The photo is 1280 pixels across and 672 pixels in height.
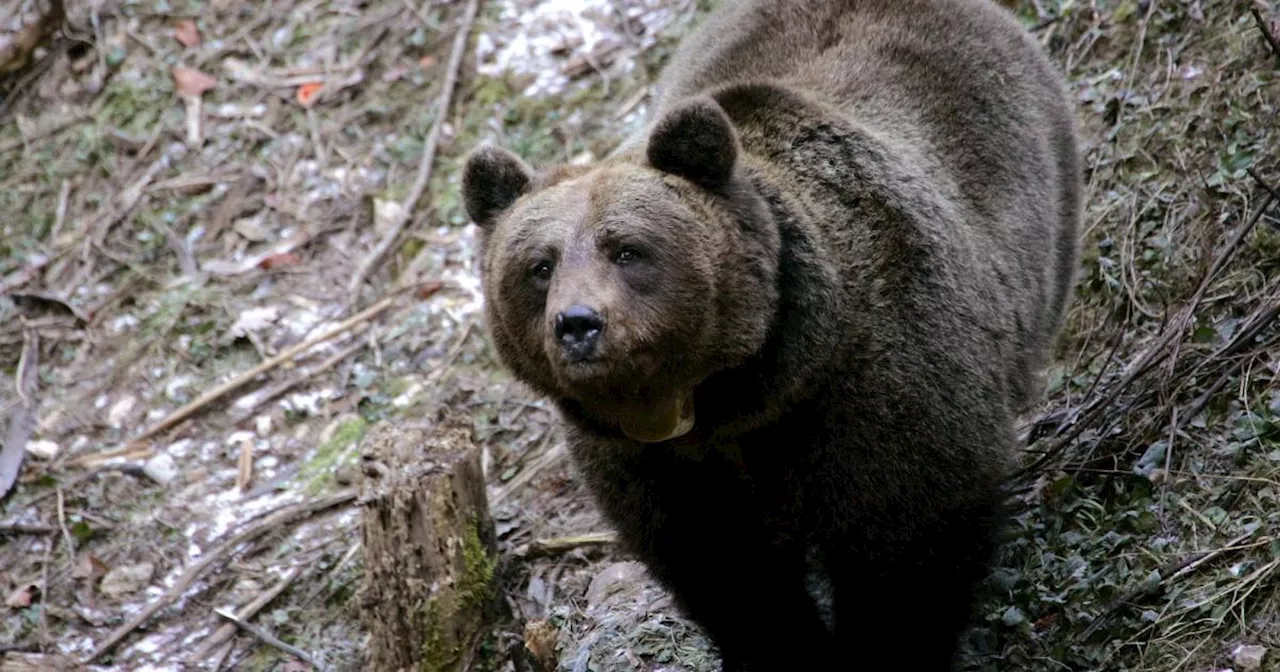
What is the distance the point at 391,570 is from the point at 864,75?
3553mm

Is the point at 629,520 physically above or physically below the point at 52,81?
above

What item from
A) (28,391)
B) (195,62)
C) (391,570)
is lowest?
(28,391)

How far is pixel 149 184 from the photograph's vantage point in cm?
1249

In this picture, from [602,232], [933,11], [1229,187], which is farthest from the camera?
[1229,187]

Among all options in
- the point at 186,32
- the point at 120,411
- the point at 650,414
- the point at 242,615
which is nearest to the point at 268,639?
the point at 242,615

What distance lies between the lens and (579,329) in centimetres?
479

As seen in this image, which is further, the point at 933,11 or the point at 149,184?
the point at 149,184

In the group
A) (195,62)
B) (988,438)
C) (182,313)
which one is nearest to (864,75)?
(988,438)

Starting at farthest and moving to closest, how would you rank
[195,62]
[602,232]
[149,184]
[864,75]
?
[195,62], [149,184], [864,75], [602,232]

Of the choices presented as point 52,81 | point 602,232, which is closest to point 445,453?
point 602,232

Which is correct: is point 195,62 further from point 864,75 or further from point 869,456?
point 869,456

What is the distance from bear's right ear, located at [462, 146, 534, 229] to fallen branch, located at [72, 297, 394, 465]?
505cm

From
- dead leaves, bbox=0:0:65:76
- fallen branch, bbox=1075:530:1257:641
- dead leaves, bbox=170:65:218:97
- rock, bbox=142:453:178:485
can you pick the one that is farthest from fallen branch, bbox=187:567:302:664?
dead leaves, bbox=0:0:65:76

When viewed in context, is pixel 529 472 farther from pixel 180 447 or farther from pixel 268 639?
pixel 180 447
